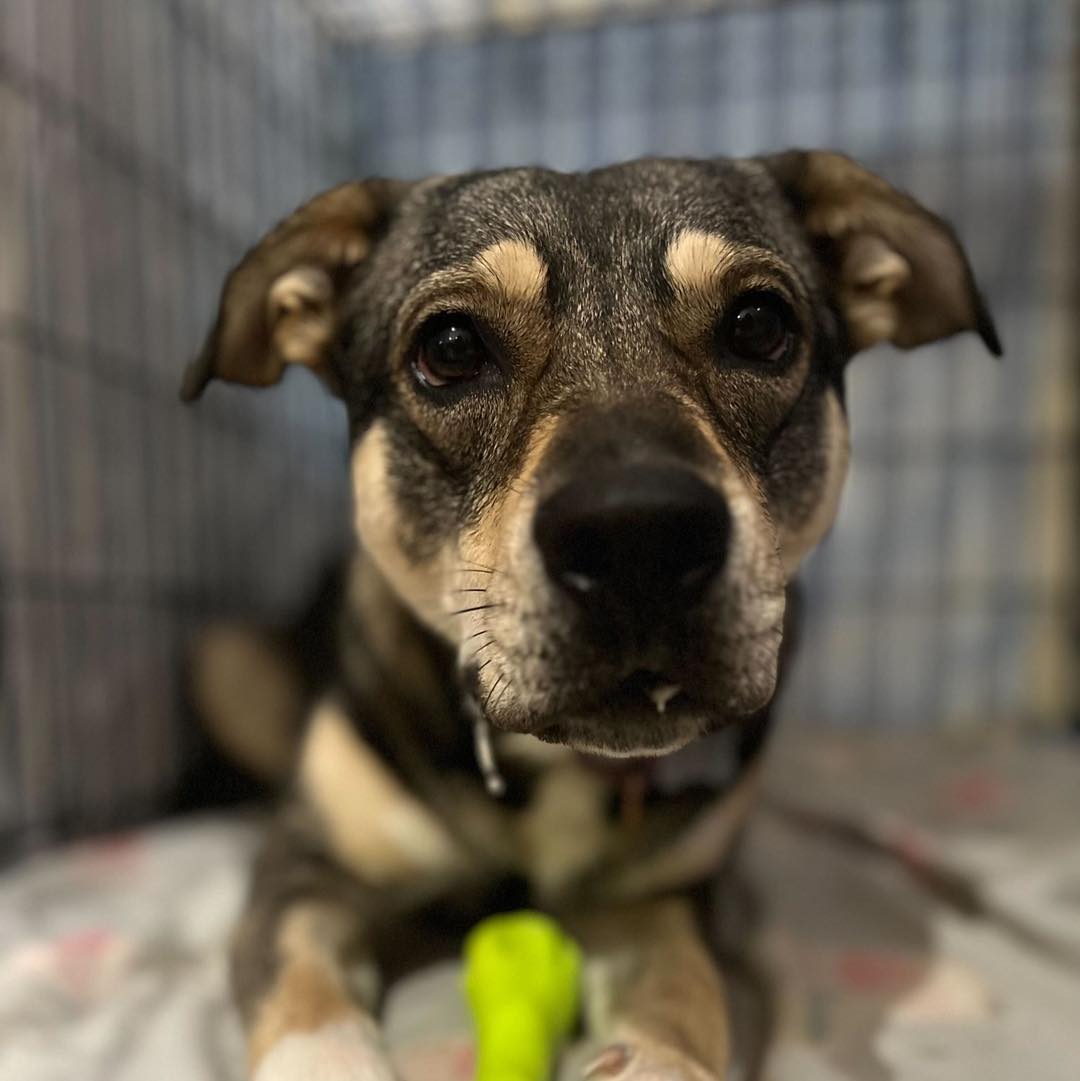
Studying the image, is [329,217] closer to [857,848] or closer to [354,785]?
[354,785]

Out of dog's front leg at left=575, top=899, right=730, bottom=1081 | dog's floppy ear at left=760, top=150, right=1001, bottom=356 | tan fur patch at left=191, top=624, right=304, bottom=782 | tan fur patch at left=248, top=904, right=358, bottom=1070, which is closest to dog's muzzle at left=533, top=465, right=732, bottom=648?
dog's front leg at left=575, top=899, right=730, bottom=1081

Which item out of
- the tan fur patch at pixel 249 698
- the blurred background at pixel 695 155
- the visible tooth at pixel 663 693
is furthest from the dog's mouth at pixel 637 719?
the blurred background at pixel 695 155

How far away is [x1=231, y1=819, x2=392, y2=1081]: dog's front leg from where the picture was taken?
1.06 m

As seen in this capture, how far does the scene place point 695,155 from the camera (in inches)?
102

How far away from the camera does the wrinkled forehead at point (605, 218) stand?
1.23 m

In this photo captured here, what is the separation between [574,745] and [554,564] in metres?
0.20

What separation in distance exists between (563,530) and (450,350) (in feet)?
1.40

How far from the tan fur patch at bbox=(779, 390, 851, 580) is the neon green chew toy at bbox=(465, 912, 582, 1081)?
56 centimetres

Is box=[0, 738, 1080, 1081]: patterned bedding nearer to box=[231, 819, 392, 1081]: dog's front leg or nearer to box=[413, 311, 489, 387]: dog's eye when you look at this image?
box=[231, 819, 392, 1081]: dog's front leg

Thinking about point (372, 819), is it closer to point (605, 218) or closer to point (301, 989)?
point (301, 989)

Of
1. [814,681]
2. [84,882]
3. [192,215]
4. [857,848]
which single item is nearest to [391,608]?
[84,882]

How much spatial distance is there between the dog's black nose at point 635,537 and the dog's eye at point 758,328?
38cm

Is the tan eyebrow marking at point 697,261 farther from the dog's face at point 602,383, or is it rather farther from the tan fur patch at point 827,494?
the tan fur patch at point 827,494

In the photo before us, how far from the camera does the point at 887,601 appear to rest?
2.94m
